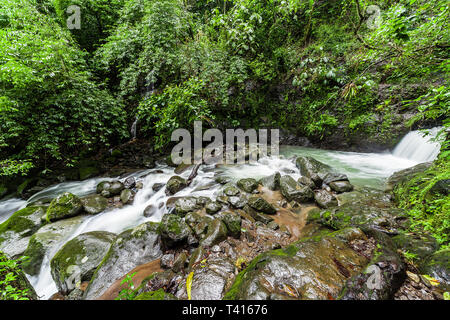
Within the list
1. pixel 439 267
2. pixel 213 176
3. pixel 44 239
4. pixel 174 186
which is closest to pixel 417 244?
pixel 439 267

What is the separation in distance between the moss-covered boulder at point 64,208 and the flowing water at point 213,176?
42 cm

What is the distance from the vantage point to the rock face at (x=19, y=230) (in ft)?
11.2

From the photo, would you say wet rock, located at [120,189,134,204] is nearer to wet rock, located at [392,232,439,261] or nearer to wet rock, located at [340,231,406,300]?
wet rock, located at [340,231,406,300]

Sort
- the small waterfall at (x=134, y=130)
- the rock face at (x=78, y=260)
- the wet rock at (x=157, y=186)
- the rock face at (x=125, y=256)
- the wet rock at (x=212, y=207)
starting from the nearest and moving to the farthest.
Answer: the rock face at (x=125, y=256)
the rock face at (x=78, y=260)
the wet rock at (x=212, y=207)
the wet rock at (x=157, y=186)
the small waterfall at (x=134, y=130)

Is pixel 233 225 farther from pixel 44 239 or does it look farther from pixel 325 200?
pixel 44 239

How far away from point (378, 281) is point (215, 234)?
2.11m

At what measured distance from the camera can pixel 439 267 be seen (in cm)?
162

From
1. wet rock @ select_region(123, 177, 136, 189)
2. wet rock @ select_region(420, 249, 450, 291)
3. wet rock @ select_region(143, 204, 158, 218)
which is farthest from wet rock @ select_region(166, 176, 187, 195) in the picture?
wet rock @ select_region(420, 249, 450, 291)

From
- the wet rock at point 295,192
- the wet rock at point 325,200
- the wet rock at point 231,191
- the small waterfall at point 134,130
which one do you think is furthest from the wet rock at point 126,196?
the wet rock at point 325,200

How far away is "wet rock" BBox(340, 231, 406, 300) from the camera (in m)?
1.35

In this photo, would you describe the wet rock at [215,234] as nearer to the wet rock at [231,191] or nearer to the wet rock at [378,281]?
the wet rock at [231,191]

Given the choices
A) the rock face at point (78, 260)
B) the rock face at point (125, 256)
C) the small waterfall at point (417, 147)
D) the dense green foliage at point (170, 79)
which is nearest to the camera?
the rock face at point (125, 256)

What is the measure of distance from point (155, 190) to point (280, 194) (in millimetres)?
4105
